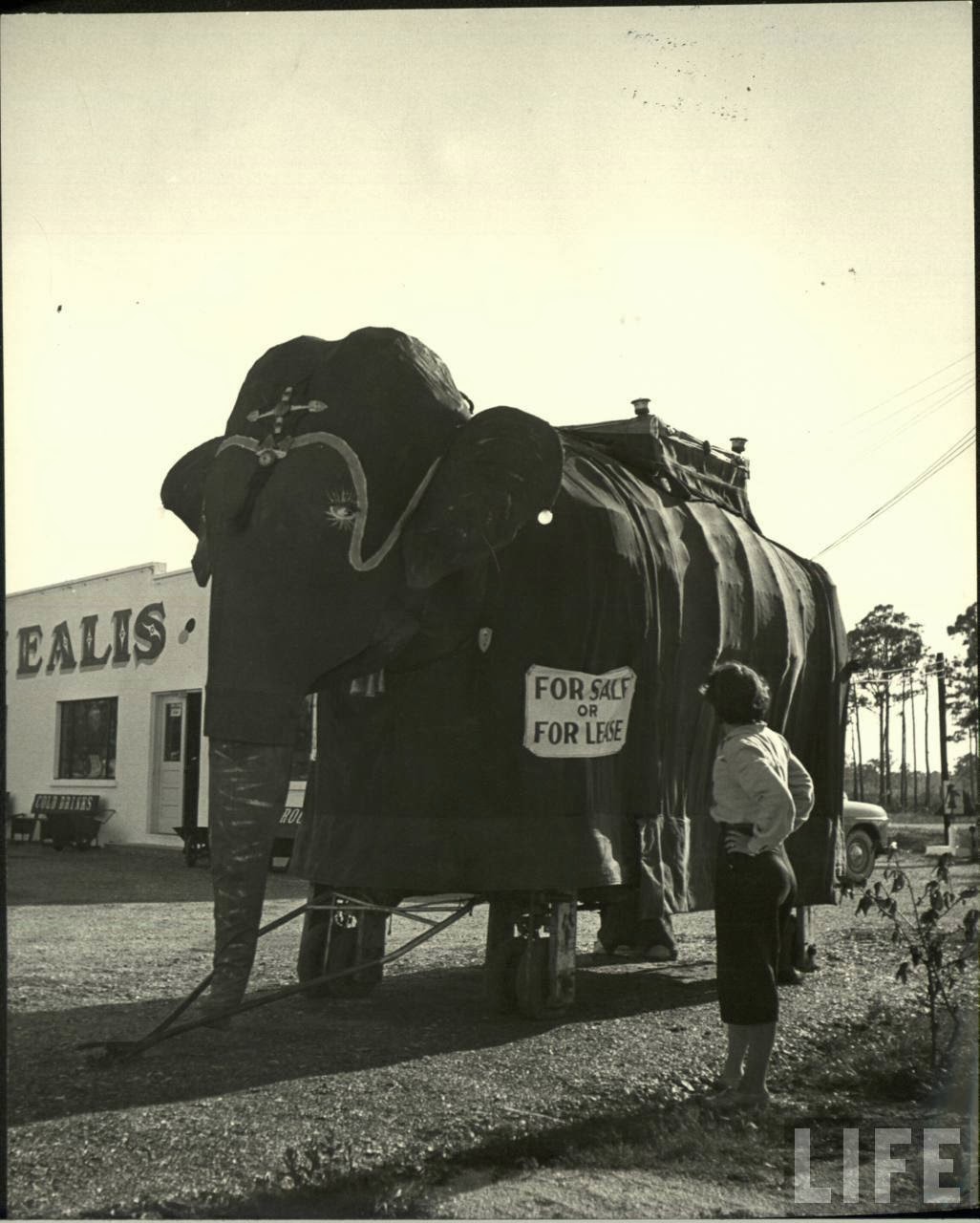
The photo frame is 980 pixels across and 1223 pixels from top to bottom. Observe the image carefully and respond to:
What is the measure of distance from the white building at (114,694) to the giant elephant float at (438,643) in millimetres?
11274

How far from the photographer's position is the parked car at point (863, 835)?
57.5 feet

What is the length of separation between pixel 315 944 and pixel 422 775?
1291 millimetres

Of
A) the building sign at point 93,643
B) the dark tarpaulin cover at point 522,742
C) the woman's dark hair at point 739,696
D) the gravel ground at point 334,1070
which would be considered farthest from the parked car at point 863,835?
the woman's dark hair at point 739,696

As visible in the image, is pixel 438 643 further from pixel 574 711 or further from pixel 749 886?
pixel 749 886

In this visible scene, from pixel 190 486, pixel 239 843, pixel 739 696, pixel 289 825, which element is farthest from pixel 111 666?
pixel 739 696

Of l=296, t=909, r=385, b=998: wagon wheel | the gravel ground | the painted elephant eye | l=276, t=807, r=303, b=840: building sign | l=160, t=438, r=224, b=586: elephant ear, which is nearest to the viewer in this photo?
the gravel ground

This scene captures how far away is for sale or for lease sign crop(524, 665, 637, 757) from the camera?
245 inches

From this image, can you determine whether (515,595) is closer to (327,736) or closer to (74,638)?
(327,736)

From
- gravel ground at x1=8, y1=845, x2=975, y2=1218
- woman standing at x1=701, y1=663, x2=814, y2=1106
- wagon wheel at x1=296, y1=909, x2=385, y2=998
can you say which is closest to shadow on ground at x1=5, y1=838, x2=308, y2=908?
gravel ground at x1=8, y1=845, x2=975, y2=1218

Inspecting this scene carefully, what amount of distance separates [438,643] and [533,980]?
69.1 inches

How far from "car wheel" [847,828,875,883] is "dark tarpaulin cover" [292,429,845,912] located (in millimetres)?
Answer: 11010

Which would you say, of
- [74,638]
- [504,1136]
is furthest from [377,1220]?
[74,638]

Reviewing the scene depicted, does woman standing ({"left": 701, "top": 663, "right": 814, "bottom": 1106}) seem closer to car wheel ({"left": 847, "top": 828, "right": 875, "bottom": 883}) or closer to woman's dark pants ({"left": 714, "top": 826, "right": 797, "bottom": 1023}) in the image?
woman's dark pants ({"left": 714, "top": 826, "right": 797, "bottom": 1023})

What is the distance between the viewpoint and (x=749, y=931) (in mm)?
5145
